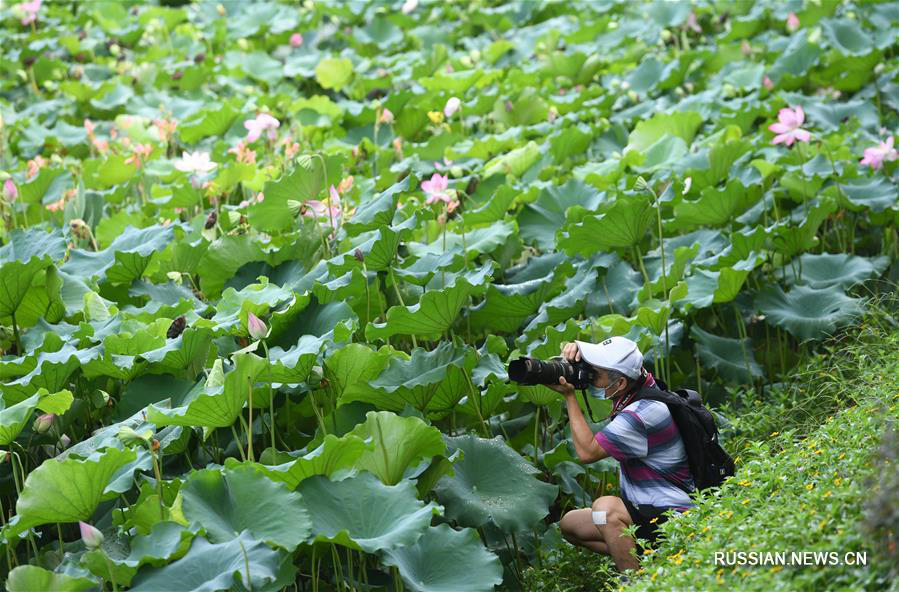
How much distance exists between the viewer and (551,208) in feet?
14.7

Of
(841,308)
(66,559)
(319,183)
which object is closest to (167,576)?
(66,559)

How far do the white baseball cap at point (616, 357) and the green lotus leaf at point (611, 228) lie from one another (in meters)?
0.90

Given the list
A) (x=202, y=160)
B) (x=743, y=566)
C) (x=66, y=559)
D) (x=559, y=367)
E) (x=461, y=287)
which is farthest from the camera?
(x=202, y=160)

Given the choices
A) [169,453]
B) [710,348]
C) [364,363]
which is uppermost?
[364,363]

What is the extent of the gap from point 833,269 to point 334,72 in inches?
144

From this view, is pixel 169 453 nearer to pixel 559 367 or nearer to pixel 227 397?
pixel 227 397

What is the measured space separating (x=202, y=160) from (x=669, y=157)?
2077mm

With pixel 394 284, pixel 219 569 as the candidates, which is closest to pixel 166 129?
pixel 394 284

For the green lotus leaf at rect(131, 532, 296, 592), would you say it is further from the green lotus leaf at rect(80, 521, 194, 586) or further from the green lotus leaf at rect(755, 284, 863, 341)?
the green lotus leaf at rect(755, 284, 863, 341)

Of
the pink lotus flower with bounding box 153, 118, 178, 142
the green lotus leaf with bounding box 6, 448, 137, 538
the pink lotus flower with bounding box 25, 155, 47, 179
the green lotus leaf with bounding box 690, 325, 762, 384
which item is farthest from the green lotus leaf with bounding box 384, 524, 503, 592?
the pink lotus flower with bounding box 25, 155, 47, 179

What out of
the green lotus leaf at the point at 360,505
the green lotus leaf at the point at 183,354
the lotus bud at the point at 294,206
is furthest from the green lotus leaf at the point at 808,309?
the green lotus leaf at the point at 183,354

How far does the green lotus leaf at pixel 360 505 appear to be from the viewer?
8.45 ft

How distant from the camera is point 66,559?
2689 millimetres

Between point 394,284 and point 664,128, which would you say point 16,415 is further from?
point 664,128
